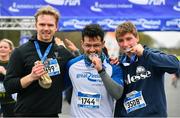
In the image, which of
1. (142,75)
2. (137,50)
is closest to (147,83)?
(142,75)

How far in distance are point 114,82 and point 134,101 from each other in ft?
0.87

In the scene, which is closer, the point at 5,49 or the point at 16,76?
the point at 16,76

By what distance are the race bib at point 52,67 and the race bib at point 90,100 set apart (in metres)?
0.34

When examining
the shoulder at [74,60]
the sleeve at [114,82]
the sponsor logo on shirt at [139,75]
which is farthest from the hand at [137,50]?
the shoulder at [74,60]

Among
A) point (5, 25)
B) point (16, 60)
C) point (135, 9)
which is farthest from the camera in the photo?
point (5, 25)

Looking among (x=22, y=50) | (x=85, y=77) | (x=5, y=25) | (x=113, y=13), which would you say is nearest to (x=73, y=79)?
(x=85, y=77)

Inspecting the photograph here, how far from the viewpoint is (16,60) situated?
3748 mm

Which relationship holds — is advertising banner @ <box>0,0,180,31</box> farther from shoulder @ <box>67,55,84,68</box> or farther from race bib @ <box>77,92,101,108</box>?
race bib @ <box>77,92,101,108</box>

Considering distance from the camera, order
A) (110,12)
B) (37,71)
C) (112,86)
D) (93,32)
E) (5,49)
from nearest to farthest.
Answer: (37,71) → (112,86) → (93,32) → (5,49) → (110,12)

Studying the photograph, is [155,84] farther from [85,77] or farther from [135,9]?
[135,9]

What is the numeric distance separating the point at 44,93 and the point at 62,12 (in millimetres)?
6073

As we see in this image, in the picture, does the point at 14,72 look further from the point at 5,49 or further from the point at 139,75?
the point at 5,49

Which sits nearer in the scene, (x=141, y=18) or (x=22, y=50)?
(x=22, y=50)

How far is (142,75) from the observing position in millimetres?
3777
